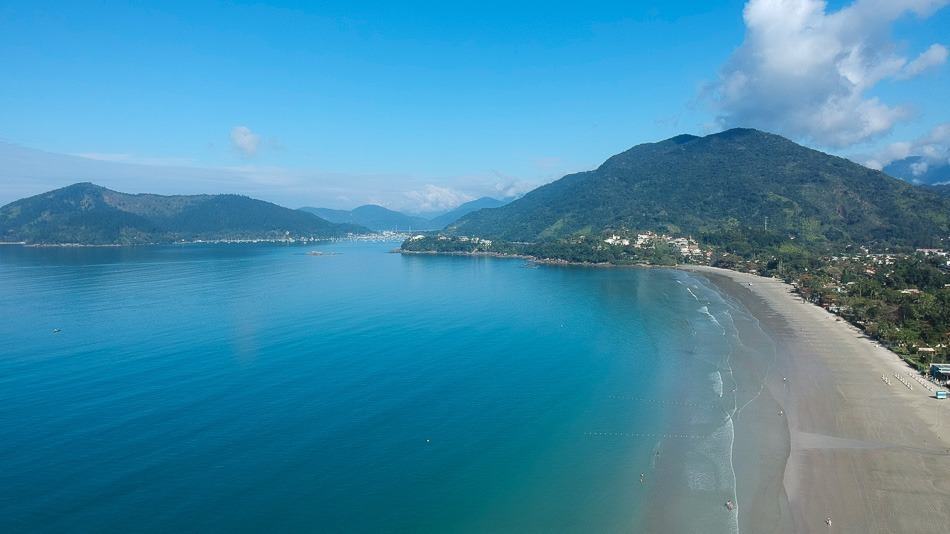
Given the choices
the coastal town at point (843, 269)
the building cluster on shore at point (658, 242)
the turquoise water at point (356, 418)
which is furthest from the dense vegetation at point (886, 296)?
the building cluster on shore at point (658, 242)

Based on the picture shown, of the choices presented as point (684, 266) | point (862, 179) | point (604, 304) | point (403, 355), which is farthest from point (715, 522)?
point (862, 179)

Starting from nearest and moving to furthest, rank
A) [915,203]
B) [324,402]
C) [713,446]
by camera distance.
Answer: [713,446] < [324,402] < [915,203]

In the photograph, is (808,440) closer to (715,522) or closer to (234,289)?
(715,522)

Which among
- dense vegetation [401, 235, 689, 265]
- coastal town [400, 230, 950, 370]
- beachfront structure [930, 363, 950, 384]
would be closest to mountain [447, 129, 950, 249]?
coastal town [400, 230, 950, 370]

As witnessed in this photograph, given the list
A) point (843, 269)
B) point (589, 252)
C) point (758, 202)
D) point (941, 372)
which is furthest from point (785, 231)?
point (941, 372)

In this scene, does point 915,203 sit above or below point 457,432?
above

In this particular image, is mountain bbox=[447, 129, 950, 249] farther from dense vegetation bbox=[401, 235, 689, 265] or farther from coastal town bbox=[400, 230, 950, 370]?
dense vegetation bbox=[401, 235, 689, 265]

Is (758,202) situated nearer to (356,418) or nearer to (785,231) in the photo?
(785,231)
